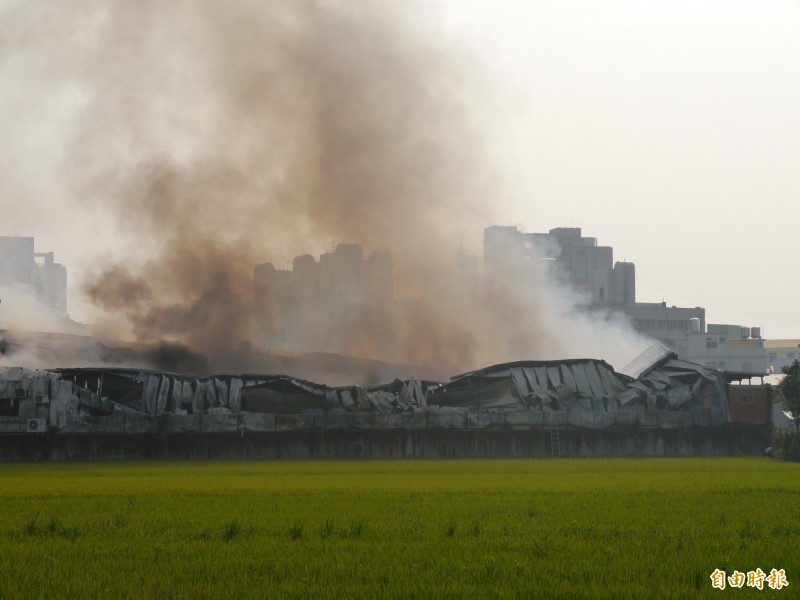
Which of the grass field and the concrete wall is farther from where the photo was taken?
the concrete wall

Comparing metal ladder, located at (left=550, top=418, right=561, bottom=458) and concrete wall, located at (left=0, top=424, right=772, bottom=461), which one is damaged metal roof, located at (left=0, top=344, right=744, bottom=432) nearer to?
concrete wall, located at (left=0, top=424, right=772, bottom=461)

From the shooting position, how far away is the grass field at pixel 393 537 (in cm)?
2006

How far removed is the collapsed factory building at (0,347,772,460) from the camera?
72125 millimetres

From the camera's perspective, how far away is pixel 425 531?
27.2m

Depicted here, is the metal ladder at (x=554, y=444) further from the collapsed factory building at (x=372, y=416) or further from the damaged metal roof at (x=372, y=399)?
the damaged metal roof at (x=372, y=399)

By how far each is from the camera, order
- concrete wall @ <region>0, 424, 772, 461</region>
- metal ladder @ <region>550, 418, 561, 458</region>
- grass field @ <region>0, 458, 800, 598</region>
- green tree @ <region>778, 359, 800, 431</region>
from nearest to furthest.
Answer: grass field @ <region>0, 458, 800, 598</region>, concrete wall @ <region>0, 424, 772, 461</region>, metal ladder @ <region>550, 418, 561, 458</region>, green tree @ <region>778, 359, 800, 431</region>

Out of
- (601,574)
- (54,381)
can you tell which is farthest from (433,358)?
(601,574)

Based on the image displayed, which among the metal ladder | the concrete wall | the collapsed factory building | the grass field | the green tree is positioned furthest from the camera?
the green tree

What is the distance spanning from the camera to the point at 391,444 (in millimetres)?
76125

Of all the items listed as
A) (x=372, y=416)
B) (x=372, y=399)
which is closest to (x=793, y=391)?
(x=372, y=399)

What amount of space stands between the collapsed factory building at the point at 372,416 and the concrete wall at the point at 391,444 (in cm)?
6

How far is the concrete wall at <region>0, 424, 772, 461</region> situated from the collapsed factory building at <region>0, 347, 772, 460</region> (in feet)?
0.20

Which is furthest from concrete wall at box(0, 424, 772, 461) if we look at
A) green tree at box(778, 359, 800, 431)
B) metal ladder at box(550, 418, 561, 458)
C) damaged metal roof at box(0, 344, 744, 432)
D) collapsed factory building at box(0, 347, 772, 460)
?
green tree at box(778, 359, 800, 431)

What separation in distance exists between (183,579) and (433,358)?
4233 inches
